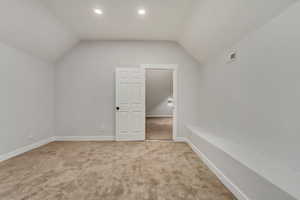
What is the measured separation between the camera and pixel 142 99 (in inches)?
142

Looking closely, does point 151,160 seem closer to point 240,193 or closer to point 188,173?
point 188,173

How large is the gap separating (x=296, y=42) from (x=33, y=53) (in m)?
4.47

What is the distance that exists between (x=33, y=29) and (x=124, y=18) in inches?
69.9

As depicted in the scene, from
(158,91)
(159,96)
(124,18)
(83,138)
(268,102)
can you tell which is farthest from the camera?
(159,96)

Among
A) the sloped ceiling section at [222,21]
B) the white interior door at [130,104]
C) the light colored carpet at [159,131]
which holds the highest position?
the sloped ceiling section at [222,21]

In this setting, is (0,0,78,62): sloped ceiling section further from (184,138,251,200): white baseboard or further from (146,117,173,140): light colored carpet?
(184,138,251,200): white baseboard

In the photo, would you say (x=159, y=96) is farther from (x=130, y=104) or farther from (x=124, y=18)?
(x=124, y=18)

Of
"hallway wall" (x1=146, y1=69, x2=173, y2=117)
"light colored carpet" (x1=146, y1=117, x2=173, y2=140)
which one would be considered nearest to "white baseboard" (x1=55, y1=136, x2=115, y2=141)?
"light colored carpet" (x1=146, y1=117, x2=173, y2=140)

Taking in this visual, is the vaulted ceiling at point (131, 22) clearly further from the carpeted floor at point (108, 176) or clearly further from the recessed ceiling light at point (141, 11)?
the carpeted floor at point (108, 176)

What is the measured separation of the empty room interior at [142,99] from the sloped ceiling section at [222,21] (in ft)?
0.05

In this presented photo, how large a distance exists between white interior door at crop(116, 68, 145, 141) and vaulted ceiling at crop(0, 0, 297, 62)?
103 cm

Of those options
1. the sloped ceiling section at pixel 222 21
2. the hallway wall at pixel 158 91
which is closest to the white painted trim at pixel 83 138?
the sloped ceiling section at pixel 222 21

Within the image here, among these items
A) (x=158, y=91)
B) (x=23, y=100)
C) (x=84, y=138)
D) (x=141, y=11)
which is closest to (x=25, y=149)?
(x=23, y=100)

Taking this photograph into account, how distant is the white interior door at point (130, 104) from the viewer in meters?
3.55
